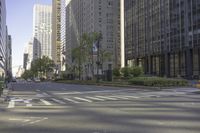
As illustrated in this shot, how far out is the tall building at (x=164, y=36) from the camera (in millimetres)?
76688

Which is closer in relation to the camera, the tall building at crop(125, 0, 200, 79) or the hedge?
the hedge

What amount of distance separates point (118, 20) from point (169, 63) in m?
76.6

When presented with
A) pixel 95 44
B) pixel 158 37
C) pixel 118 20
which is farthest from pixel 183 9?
pixel 118 20

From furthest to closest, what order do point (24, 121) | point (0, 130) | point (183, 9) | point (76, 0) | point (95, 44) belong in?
point (76, 0)
point (183, 9)
point (95, 44)
point (24, 121)
point (0, 130)

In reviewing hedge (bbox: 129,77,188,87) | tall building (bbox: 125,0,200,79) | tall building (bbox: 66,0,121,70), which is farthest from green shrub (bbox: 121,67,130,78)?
tall building (bbox: 66,0,121,70)

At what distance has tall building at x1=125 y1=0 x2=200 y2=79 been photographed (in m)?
76.7

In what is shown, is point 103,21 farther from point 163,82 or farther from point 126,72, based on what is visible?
point 163,82

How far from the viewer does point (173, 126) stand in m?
10.5

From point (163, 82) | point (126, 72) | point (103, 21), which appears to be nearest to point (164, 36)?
point (126, 72)

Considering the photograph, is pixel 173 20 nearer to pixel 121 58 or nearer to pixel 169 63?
pixel 169 63

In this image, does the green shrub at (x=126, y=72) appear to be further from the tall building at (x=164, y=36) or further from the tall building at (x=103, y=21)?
the tall building at (x=103, y=21)

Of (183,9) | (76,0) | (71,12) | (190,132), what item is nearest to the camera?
(190,132)

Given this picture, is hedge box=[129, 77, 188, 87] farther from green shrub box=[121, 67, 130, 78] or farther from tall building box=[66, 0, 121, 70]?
tall building box=[66, 0, 121, 70]

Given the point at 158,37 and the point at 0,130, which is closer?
the point at 0,130
